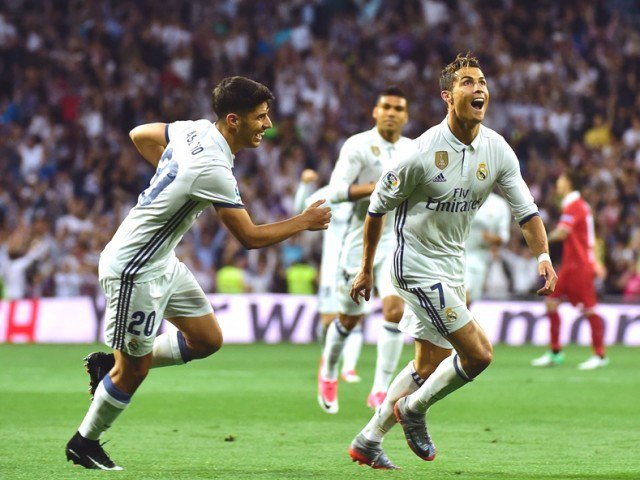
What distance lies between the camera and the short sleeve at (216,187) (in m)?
6.73

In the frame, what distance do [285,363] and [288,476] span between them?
8.60m

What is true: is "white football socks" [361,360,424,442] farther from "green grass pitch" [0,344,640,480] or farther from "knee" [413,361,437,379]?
"green grass pitch" [0,344,640,480]

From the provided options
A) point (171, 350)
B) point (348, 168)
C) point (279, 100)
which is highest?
point (279, 100)

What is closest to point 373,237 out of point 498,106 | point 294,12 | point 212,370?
point 212,370

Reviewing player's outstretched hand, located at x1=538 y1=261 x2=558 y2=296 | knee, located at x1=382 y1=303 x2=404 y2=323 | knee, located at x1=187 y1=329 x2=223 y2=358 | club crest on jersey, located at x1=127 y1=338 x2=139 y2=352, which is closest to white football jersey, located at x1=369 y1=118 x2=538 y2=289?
player's outstretched hand, located at x1=538 y1=261 x2=558 y2=296

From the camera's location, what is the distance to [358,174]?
1050 centimetres

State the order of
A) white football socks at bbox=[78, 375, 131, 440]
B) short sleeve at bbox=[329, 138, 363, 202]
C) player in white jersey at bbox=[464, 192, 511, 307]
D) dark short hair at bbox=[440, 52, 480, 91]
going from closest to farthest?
white football socks at bbox=[78, 375, 131, 440], dark short hair at bbox=[440, 52, 480, 91], short sleeve at bbox=[329, 138, 363, 202], player in white jersey at bbox=[464, 192, 511, 307]

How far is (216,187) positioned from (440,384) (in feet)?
5.77

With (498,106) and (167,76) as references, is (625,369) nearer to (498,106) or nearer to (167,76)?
(498,106)

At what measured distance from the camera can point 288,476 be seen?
6867 millimetres

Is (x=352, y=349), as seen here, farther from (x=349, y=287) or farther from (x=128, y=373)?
(x=128, y=373)

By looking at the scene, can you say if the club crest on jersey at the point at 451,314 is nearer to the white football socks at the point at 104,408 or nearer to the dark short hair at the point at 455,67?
the dark short hair at the point at 455,67

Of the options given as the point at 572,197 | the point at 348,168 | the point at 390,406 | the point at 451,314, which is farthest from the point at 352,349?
the point at 451,314

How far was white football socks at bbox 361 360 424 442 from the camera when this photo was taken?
7402mm
